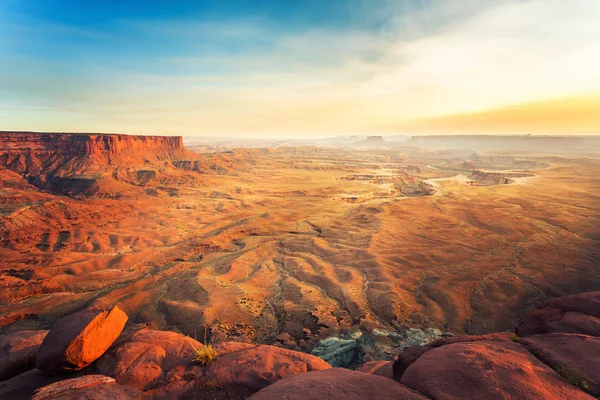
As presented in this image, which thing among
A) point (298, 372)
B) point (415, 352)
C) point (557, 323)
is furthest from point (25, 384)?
point (557, 323)

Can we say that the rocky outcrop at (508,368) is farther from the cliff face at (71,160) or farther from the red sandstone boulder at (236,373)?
the cliff face at (71,160)

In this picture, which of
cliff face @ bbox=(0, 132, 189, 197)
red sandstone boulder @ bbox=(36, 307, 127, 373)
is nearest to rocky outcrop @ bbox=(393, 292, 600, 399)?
red sandstone boulder @ bbox=(36, 307, 127, 373)

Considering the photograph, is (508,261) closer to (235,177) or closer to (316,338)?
(316,338)

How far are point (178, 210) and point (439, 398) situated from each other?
60.9 metres

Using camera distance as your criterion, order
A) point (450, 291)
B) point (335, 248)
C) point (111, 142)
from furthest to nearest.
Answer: point (111, 142) < point (335, 248) < point (450, 291)

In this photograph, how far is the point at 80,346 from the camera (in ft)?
30.1

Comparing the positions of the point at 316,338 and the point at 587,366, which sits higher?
the point at 587,366

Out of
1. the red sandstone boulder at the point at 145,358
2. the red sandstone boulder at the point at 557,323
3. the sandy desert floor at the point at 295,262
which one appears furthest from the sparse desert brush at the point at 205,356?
the red sandstone boulder at the point at 557,323

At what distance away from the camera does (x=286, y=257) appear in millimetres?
34906

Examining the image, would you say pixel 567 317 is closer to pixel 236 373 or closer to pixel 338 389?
pixel 338 389

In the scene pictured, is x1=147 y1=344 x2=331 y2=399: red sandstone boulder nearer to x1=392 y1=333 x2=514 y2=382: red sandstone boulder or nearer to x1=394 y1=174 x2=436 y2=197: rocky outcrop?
x1=392 y1=333 x2=514 y2=382: red sandstone boulder

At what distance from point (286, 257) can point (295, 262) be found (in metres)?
2.29

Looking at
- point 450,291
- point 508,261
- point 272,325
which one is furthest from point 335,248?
point 508,261

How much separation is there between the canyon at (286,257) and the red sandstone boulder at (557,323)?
8.99 metres
